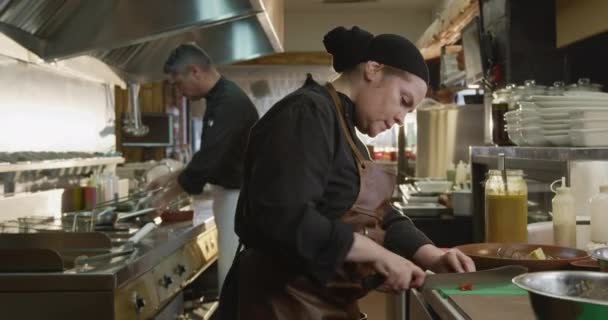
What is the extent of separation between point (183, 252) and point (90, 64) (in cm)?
161

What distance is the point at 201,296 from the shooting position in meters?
4.28

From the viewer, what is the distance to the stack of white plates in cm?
240

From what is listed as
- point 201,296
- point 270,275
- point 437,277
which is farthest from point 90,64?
point 437,277

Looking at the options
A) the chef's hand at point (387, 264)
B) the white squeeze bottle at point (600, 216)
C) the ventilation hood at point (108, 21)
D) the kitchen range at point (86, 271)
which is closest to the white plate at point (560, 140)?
the white squeeze bottle at point (600, 216)

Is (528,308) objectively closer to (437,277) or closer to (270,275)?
(437,277)

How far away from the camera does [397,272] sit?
1691 mm

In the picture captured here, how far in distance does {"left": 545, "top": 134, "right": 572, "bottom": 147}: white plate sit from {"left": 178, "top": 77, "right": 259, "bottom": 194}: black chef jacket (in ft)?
6.10

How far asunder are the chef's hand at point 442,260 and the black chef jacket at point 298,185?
348 mm

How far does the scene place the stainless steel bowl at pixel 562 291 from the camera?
3.67 feet

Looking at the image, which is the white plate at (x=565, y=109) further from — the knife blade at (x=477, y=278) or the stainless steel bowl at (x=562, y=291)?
the stainless steel bowl at (x=562, y=291)

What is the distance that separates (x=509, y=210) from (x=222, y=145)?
6.53 ft

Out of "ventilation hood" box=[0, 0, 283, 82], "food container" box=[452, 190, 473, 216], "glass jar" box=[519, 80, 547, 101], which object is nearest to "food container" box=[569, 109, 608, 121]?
"glass jar" box=[519, 80, 547, 101]

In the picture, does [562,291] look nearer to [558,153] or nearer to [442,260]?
[442,260]

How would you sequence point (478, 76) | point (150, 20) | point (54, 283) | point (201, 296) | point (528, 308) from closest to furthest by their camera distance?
point (528, 308) → point (54, 283) → point (150, 20) → point (201, 296) → point (478, 76)
